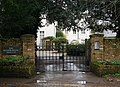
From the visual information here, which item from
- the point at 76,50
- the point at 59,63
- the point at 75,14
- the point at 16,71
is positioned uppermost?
the point at 75,14

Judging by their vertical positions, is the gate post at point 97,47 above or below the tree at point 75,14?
below

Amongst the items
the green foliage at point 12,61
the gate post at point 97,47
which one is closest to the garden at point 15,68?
the green foliage at point 12,61

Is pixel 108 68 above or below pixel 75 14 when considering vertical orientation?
below

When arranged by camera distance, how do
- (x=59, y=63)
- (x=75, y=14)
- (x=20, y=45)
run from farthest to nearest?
(x=59, y=63) < (x=75, y=14) < (x=20, y=45)

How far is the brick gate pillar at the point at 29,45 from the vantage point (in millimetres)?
17281

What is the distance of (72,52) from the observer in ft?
100

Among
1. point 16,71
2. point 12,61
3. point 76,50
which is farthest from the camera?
point 76,50

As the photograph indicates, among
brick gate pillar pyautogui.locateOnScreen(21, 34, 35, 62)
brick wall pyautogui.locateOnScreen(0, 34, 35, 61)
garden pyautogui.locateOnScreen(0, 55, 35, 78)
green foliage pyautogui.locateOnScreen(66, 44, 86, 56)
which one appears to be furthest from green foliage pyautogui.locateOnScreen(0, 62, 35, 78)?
green foliage pyautogui.locateOnScreen(66, 44, 86, 56)

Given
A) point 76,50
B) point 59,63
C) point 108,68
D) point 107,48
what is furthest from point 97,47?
point 76,50

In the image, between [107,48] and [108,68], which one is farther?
[107,48]

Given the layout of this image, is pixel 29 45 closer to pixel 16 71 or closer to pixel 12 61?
pixel 12 61

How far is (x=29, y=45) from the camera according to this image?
1734 cm

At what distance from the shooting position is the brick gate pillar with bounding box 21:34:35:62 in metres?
17.3

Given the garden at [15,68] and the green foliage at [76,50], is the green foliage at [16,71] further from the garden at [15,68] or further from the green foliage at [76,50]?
the green foliage at [76,50]
